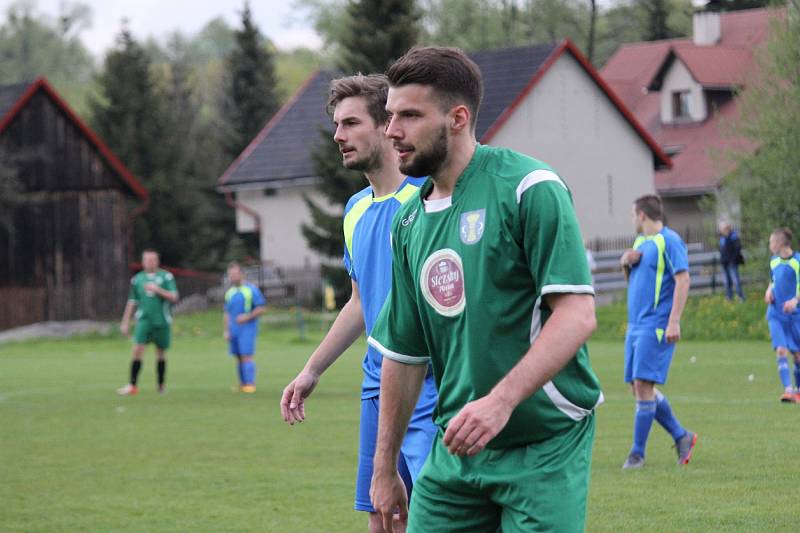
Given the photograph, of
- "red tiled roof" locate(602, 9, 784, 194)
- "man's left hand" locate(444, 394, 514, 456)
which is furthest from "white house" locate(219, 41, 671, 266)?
"man's left hand" locate(444, 394, 514, 456)

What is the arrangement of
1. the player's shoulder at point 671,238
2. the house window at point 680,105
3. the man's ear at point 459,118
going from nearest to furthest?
the man's ear at point 459,118
the player's shoulder at point 671,238
the house window at point 680,105

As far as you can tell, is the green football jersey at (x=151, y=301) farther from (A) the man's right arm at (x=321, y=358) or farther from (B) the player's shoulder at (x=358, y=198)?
(A) the man's right arm at (x=321, y=358)

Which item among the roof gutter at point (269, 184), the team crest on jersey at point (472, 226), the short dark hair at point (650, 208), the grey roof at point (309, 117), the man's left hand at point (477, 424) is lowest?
the man's left hand at point (477, 424)

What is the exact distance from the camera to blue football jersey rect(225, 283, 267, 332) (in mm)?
21078

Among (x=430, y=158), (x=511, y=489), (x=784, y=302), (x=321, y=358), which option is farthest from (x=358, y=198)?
(x=784, y=302)

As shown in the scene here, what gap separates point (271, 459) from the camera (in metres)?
12.7

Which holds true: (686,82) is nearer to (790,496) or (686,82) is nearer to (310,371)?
(790,496)

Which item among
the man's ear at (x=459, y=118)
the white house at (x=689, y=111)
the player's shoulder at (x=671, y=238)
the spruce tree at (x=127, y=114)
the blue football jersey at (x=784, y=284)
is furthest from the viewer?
the spruce tree at (x=127, y=114)

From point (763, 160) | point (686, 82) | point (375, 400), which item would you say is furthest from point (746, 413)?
point (686, 82)

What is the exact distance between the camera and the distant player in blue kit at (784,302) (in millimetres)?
→ 16016

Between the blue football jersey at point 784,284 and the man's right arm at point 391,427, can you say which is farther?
the blue football jersey at point 784,284

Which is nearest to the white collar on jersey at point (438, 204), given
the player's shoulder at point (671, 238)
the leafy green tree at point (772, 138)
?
the player's shoulder at point (671, 238)

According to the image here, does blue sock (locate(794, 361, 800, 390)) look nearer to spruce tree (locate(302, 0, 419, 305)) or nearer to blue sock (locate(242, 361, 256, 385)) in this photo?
blue sock (locate(242, 361, 256, 385))

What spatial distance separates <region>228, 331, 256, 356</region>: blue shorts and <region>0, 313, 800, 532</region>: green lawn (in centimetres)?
67
